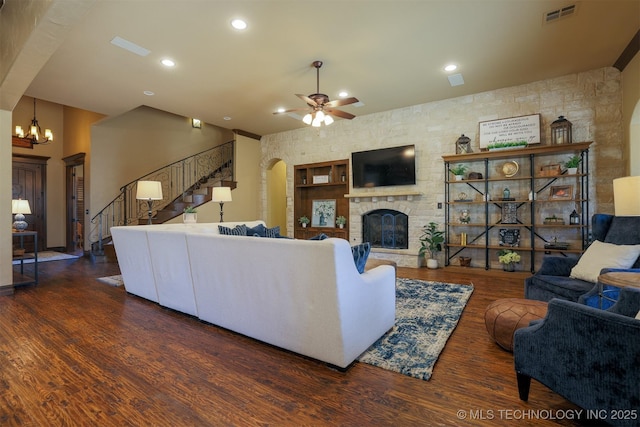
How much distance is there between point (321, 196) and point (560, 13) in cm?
531

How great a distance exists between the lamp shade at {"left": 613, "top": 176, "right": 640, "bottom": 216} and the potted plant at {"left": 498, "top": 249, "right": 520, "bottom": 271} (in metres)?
1.99

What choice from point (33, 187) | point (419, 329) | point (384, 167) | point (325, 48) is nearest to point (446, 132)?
point (384, 167)

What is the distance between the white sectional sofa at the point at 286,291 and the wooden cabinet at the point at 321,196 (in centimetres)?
449

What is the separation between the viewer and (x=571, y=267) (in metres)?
2.99

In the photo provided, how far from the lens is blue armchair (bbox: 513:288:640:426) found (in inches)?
46.1

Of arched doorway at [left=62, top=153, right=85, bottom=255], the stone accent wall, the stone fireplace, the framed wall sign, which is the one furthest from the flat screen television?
arched doorway at [left=62, top=153, right=85, bottom=255]

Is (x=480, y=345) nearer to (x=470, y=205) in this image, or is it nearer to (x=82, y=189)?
(x=470, y=205)

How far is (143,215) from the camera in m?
7.72

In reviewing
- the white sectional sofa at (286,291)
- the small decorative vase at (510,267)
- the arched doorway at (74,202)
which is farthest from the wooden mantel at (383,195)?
the arched doorway at (74,202)

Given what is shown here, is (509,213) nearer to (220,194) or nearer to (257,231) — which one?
(257,231)

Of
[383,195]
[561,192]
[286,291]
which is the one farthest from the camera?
[383,195]

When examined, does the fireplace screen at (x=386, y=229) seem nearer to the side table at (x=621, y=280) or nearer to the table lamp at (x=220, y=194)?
the table lamp at (x=220, y=194)

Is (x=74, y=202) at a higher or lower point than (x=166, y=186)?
lower

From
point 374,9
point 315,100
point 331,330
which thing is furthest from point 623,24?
point 331,330
